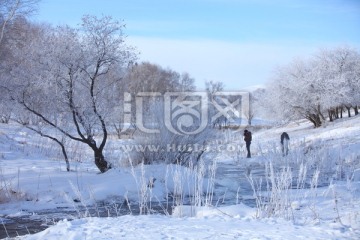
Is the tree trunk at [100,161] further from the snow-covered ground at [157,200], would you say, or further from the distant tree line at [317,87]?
the distant tree line at [317,87]

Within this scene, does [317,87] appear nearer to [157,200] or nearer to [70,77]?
[70,77]

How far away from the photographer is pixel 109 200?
1180 cm

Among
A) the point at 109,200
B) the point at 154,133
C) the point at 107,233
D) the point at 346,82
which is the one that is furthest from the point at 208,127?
the point at 346,82

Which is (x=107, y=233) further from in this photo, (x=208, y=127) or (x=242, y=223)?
(x=208, y=127)

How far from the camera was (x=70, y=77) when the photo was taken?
1395cm

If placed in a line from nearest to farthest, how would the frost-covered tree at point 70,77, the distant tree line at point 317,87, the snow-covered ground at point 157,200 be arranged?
1. the snow-covered ground at point 157,200
2. the frost-covered tree at point 70,77
3. the distant tree line at point 317,87

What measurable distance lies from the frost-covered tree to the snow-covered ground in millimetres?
1701

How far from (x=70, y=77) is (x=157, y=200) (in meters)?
5.44

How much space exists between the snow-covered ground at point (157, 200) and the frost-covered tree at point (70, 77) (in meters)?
1.70

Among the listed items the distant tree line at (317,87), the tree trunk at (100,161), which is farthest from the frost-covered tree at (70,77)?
the distant tree line at (317,87)

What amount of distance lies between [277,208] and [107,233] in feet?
8.90

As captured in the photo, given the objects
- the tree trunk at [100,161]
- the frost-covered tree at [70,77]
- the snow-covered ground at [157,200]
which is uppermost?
the frost-covered tree at [70,77]

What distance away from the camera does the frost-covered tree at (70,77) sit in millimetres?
13898

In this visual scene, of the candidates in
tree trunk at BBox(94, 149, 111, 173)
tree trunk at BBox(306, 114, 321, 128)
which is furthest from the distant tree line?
tree trunk at BBox(94, 149, 111, 173)
